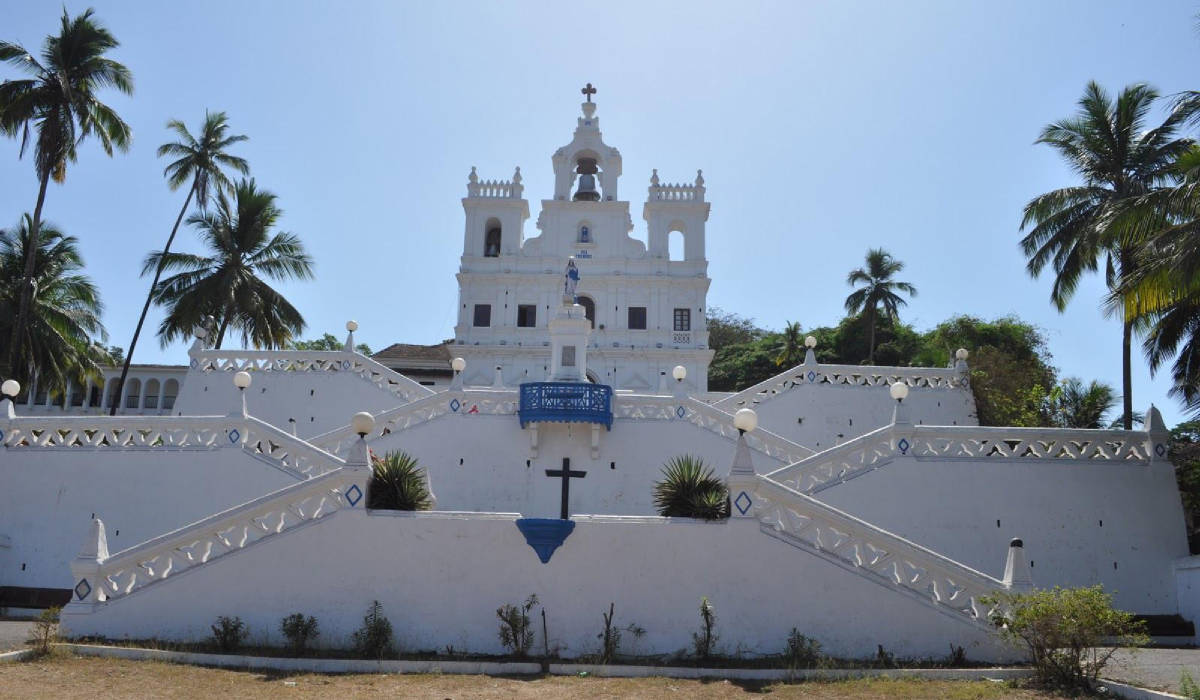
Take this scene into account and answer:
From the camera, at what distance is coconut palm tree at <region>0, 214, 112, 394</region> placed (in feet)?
96.0

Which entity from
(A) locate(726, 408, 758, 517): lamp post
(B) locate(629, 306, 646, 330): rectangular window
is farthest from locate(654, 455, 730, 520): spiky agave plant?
(B) locate(629, 306, 646, 330): rectangular window

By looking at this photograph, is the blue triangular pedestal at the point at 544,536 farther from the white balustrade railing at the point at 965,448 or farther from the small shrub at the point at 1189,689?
the small shrub at the point at 1189,689

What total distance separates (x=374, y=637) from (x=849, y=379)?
62.5ft

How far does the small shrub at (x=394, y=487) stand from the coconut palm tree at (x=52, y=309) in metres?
17.6

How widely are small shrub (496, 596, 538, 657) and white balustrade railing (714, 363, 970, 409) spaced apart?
15.4 metres

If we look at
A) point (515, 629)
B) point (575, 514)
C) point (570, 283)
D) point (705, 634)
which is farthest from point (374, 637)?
point (570, 283)

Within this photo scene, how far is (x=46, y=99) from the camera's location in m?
26.9

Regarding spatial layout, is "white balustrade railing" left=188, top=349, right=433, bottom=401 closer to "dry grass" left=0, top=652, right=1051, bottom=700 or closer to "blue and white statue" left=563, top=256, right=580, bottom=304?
"blue and white statue" left=563, top=256, right=580, bottom=304

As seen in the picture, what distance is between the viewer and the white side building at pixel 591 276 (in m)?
41.0

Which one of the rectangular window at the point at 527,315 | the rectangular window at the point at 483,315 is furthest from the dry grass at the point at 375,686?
the rectangular window at the point at 527,315

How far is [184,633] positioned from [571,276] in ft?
51.7

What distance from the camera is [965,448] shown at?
62.6ft

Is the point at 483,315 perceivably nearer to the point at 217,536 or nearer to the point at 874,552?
the point at 217,536

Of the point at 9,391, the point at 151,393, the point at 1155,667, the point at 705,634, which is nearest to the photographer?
the point at 1155,667
